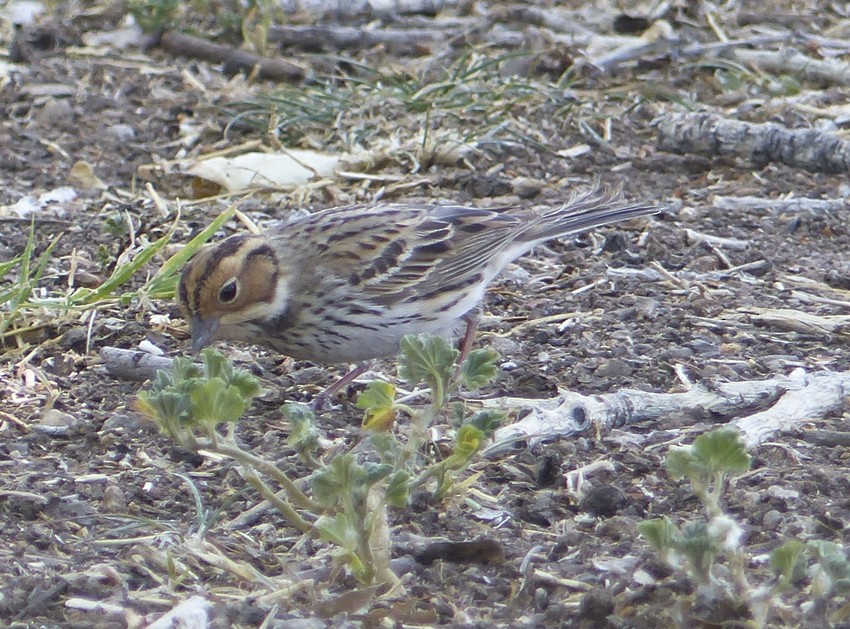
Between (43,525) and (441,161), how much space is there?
4.12 metres

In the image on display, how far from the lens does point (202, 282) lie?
4.94 m

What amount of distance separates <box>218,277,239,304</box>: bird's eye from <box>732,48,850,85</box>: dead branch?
16.4 feet

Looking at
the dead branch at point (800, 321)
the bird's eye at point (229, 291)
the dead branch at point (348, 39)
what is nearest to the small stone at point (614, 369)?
the dead branch at point (800, 321)

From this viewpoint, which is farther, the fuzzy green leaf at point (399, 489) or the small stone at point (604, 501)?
the small stone at point (604, 501)

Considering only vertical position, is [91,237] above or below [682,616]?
below

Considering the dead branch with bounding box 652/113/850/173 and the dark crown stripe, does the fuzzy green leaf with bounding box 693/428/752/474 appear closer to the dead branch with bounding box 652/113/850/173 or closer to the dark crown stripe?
the dark crown stripe

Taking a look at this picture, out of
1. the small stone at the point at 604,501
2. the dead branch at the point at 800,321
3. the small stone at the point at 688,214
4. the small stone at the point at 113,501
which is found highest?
the small stone at the point at 113,501

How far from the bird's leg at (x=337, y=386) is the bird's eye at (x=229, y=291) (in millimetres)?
488

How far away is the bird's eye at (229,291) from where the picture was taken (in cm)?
498

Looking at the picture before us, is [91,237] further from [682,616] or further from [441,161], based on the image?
[682,616]

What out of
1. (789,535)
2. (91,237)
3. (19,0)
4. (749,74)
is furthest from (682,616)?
(19,0)

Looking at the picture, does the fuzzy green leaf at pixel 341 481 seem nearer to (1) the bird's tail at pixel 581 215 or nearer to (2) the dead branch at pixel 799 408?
(2) the dead branch at pixel 799 408

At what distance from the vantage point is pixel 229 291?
16.4 feet

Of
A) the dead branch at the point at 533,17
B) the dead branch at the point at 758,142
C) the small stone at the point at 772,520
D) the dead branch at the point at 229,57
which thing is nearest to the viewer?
the small stone at the point at 772,520
